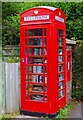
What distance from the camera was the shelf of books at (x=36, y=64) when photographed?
18.7 ft

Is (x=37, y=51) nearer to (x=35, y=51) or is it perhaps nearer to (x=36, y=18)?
(x=35, y=51)

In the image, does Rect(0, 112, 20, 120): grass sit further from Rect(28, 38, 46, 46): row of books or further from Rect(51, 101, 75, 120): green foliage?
Rect(28, 38, 46, 46): row of books

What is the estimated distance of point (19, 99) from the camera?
239 inches

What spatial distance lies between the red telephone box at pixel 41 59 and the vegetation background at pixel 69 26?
161cm

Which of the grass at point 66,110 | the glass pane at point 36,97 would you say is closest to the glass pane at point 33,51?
the glass pane at point 36,97

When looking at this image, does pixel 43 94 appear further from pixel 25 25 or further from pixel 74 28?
pixel 74 28

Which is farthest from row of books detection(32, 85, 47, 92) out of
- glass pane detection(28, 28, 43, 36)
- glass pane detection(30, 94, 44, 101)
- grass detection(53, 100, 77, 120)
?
glass pane detection(28, 28, 43, 36)

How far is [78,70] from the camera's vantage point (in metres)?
7.58

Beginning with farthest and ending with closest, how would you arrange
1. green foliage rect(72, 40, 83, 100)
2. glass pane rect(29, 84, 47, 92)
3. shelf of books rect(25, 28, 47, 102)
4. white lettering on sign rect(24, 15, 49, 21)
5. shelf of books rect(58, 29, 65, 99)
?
green foliage rect(72, 40, 83, 100)
shelf of books rect(58, 29, 65, 99)
glass pane rect(29, 84, 47, 92)
shelf of books rect(25, 28, 47, 102)
white lettering on sign rect(24, 15, 49, 21)

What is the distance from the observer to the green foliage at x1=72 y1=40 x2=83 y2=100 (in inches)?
295

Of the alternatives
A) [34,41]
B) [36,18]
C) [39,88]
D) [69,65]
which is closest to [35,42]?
[34,41]

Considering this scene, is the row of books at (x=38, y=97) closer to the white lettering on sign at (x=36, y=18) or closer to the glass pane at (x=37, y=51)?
the glass pane at (x=37, y=51)

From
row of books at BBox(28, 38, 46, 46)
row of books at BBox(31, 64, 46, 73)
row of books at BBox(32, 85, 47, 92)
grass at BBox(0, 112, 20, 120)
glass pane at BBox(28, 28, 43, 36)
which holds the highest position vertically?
glass pane at BBox(28, 28, 43, 36)

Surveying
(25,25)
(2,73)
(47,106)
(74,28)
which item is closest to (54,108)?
(47,106)
